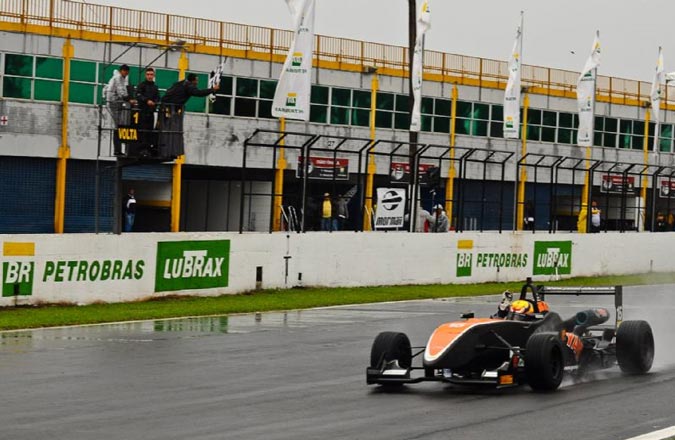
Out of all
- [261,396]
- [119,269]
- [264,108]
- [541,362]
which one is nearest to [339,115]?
[264,108]

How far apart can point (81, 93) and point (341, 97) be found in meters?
13.5

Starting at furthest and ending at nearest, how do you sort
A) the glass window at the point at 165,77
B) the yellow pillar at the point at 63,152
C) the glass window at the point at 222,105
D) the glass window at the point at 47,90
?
the glass window at the point at 222,105, the glass window at the point at 165,77, the glass window at the point at 47,90, the yellow pillar at the point at 63,152

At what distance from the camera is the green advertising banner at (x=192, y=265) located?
81.8ft

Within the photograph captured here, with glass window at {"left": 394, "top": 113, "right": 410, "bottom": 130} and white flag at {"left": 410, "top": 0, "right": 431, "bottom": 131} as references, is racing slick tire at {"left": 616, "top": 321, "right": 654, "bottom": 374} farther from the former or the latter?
glass window at {"left": 394, "top": 113, "right": 410, "bottom": 130}

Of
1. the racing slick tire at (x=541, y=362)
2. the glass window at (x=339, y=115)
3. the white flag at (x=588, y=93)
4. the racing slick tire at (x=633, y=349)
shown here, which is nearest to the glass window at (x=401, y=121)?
the glass window at (x=339, y=115)

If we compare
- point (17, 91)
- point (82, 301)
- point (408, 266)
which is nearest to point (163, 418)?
point (82, 301)

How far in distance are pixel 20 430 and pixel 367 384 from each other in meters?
4.41

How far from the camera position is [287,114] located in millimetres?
31188

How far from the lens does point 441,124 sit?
60062mm

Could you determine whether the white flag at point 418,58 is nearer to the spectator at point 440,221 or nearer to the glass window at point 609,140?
the spectator at point 440,221

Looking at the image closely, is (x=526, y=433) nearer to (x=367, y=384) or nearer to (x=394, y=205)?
(x=367, y=384)

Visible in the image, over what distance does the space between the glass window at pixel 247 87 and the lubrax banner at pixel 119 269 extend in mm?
25163

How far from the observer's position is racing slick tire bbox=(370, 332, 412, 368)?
13.5m

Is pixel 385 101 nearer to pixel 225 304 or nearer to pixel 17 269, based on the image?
pixel 225 304
